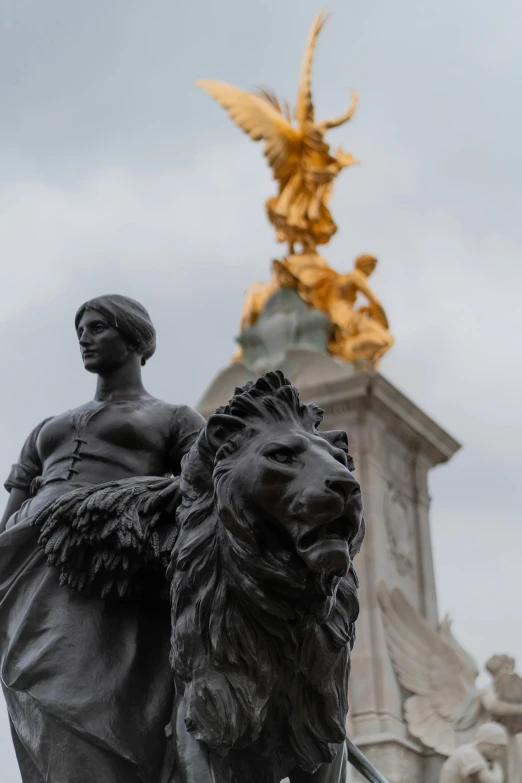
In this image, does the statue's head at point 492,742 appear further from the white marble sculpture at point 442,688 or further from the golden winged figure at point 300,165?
the golden winged figure at point 300,165

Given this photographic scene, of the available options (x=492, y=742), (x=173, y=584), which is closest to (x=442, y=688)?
(x=492, y=742)

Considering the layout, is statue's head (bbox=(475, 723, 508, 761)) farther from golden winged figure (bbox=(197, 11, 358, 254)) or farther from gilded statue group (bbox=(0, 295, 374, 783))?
gilded statue group (bbox=(0, 295, 374, 783))

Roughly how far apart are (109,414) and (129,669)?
770 millimetres

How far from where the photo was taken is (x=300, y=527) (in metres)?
3.45

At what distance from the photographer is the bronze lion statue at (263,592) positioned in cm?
349

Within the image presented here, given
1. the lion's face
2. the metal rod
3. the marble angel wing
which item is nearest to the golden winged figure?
the marble angel wing

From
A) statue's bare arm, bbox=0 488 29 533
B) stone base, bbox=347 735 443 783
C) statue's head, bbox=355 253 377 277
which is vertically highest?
statue's head, bbox=355 253 377 277

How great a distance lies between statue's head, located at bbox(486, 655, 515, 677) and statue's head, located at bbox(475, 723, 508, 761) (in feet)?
1.93

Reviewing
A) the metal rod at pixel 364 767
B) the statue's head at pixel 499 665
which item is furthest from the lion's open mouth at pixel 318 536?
the statue's head at pixel 499 665

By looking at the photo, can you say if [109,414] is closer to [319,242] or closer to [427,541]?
[427,541]

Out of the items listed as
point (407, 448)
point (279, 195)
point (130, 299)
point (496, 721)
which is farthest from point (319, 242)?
point (130, 299)

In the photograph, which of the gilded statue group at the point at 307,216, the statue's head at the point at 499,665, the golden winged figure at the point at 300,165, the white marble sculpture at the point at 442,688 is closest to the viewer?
the white marble sculpture at the point at 442,688

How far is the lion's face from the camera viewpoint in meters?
3.43

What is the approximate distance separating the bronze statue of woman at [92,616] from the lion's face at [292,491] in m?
0.34
